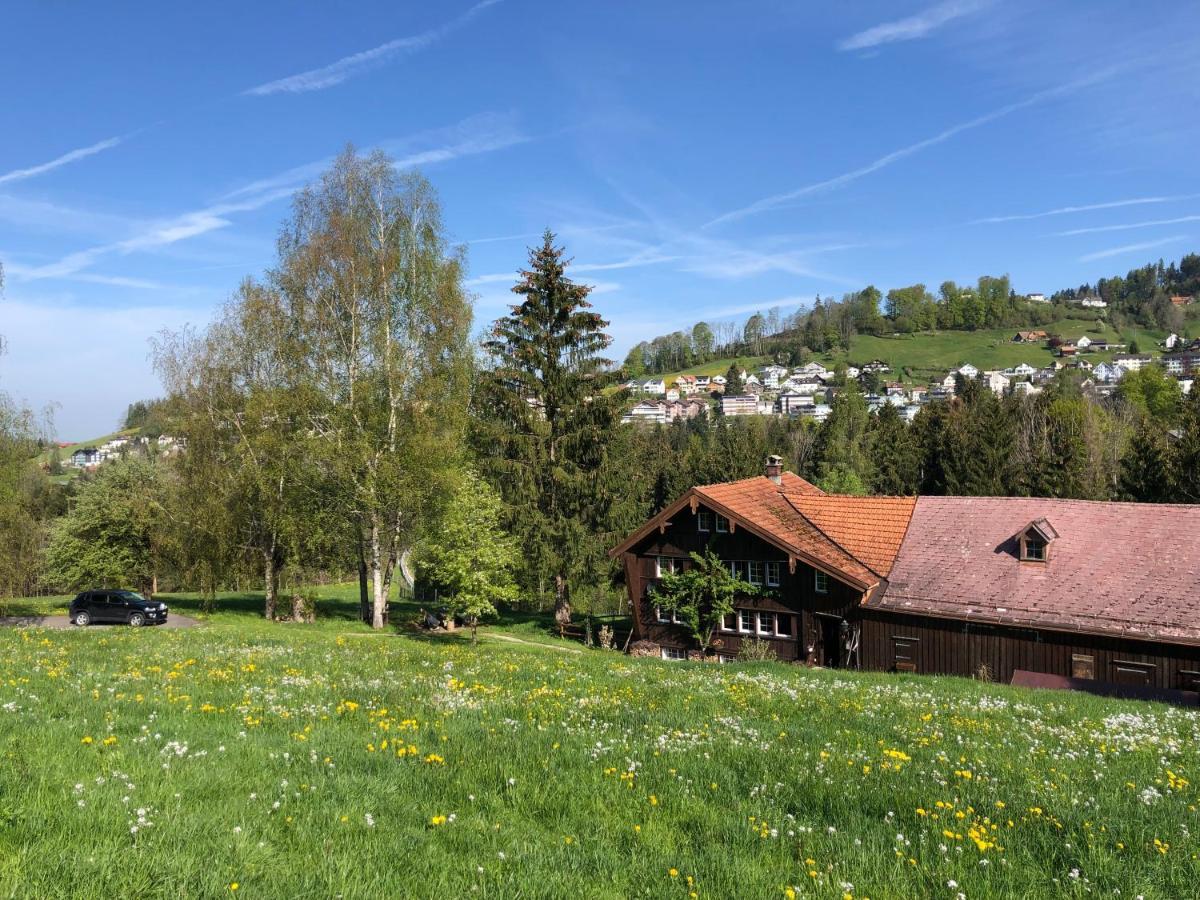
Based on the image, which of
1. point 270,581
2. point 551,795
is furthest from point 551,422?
point 551,795

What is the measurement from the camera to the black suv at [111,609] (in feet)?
114

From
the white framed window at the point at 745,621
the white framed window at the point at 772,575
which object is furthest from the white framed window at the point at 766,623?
the white framed window at the point at 772,575

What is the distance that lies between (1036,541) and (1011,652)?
4.98m

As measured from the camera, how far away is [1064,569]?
1160 inches

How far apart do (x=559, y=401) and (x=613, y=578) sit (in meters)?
12.0

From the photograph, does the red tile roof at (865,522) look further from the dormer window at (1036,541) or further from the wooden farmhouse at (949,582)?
the dormer window at (1036,541)

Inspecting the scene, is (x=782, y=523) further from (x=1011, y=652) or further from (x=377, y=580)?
(x=377, y=580)

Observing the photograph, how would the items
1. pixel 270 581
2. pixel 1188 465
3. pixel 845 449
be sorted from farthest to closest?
pixel 845 449
pixel 1188 465
pixel 270 581

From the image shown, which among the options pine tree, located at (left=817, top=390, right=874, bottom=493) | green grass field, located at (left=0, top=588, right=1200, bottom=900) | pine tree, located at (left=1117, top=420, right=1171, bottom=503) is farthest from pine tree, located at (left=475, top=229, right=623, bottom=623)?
pine tree, located at (left=1117, top=420, right=1171, bottom=503)

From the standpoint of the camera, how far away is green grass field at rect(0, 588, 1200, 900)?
5375mm

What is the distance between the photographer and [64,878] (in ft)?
15.9

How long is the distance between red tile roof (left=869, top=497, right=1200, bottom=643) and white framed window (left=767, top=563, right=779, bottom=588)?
15.5ft

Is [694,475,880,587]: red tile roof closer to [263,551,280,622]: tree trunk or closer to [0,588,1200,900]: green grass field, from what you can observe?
[0,588,1200,900]: green grass field

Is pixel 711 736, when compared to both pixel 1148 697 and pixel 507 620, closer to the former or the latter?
pixel 1148 697
